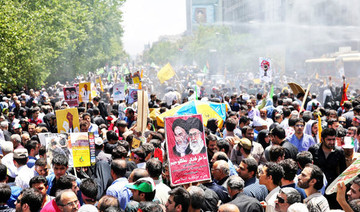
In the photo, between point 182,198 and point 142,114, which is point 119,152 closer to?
point 182,198

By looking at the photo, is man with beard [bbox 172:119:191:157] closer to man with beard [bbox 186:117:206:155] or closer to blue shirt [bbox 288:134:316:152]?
man with beard [bbox 186:117:206:155]

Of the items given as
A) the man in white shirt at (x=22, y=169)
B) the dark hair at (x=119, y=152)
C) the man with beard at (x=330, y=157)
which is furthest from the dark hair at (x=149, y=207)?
the man with beard at (x=330, y=157)

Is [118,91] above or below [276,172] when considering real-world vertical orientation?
above

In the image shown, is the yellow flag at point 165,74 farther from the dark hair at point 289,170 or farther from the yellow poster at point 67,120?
the dark hair at point 289,170

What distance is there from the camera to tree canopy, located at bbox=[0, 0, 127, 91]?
19.3m

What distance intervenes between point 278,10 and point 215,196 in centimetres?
5411

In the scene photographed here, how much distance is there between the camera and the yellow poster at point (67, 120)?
9.90 m

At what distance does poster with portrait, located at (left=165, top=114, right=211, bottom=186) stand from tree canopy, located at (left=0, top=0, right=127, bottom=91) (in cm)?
1274

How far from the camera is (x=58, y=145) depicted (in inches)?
292

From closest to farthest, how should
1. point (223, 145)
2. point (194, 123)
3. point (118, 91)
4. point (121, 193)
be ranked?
1. point (121, 193)
2. point (194, 123)
3. point (223, 145)
4. point (118, 91)

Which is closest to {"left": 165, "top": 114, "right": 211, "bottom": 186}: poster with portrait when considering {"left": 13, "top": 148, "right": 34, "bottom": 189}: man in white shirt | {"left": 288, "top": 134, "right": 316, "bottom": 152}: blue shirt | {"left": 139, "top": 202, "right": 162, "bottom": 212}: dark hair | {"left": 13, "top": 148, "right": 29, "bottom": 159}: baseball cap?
{"left": 139, "top": 202, "right": 162, "bottom": 212}: dark hair

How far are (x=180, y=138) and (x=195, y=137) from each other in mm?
206

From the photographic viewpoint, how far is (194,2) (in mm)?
171125

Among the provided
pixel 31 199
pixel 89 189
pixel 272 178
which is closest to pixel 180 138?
pixel 272 178
